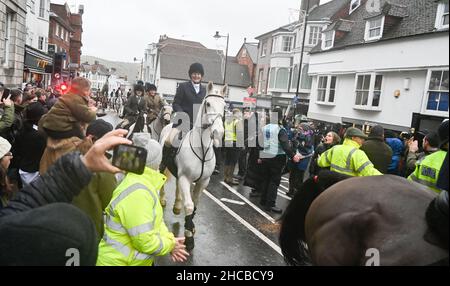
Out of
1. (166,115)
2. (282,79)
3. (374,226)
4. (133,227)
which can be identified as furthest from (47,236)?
(282,79)

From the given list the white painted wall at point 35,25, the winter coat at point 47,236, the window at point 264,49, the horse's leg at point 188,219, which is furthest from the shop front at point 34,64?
the window at point 264,49

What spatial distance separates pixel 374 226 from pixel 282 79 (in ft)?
112

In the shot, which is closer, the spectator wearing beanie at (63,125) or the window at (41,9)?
the spectator wearing beanie at (63,125)

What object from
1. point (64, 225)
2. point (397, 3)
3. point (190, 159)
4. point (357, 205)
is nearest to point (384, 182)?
point (357, 205)

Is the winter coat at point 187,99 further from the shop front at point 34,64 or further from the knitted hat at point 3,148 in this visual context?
the shop front at point 34,64

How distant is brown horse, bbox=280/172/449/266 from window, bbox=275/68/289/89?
33.0 meters

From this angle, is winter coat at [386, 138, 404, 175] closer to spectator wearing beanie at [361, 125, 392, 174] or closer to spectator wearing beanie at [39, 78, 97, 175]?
spectator wearing beanie at [361, 125, 392, 174]

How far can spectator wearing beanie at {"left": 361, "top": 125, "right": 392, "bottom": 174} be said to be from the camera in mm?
6230

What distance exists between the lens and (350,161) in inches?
197

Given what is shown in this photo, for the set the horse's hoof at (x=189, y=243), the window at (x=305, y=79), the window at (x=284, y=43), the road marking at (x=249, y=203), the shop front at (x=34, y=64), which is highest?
the window at (x=284, y=43)

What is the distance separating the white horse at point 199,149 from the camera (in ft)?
17.4

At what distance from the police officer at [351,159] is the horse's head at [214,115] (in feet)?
5.64

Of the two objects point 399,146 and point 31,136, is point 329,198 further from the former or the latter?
point 399,146

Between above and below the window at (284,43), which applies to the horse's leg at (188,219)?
below
